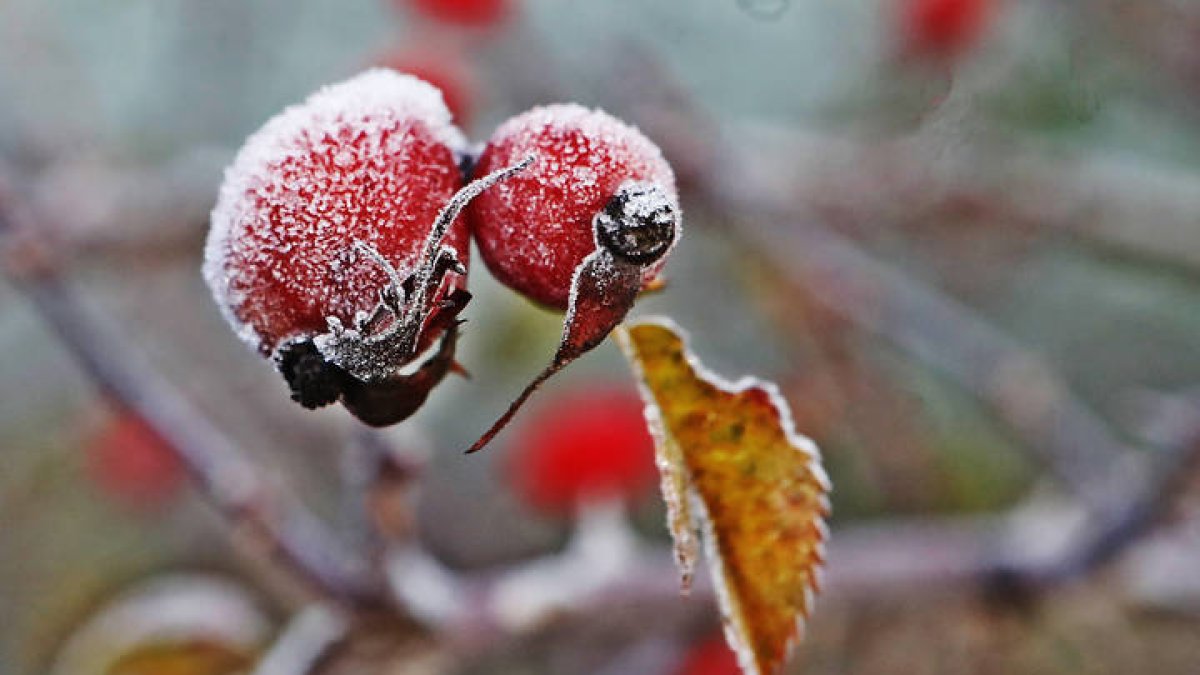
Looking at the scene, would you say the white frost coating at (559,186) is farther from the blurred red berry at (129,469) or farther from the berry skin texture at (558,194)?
the blurred red berry at (129,469)

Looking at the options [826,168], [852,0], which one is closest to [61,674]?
[826,168]

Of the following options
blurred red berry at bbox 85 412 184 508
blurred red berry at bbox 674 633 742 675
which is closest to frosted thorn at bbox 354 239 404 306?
blurred red berry at bbox 674 633 742 675

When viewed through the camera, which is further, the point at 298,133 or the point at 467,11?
the point at 467,11

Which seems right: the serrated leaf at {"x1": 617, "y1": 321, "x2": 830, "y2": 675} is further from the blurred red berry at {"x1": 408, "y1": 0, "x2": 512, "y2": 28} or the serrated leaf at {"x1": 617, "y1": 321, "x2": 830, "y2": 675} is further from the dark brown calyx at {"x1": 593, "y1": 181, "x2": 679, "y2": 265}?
the blurred red berry at {"x1": 408, "y1": 0, "x2": 512, "y2": 28}

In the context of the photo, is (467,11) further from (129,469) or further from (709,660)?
(709,660)

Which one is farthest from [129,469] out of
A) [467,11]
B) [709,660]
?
[709,660]

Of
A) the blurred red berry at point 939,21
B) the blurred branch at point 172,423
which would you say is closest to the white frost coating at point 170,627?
the blurred branch at point 172,423

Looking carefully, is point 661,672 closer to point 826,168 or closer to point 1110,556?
point 1110,556
